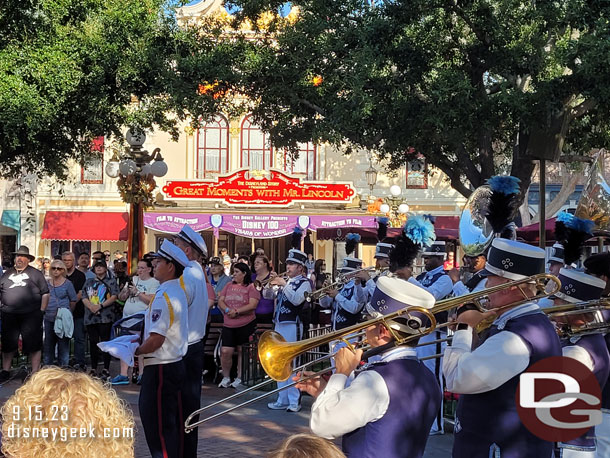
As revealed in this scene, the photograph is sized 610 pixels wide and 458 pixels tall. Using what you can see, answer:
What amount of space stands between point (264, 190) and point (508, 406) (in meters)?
27.5

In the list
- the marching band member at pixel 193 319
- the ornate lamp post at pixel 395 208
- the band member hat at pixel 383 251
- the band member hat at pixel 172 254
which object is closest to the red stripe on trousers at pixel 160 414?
the marching band member at pixel 193 319

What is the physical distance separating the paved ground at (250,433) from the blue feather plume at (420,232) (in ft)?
6.45

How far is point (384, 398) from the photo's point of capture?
3725mm

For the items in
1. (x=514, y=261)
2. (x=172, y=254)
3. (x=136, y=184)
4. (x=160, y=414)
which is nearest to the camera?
(x=514, y=261)

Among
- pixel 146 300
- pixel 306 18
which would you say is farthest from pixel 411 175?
pixel 146 300

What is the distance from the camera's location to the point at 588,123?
15.4 meters

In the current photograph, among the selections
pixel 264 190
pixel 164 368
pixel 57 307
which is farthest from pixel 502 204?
pixel 264 190

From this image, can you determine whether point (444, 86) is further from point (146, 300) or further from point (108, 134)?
point (108, 134)

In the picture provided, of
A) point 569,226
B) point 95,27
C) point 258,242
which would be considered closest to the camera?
point 569,226

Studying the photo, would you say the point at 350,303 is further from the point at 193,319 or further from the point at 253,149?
the point at 253,149

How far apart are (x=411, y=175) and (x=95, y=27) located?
22612mm

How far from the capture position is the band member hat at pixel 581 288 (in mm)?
5316

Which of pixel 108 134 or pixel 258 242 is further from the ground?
pixel 108 134

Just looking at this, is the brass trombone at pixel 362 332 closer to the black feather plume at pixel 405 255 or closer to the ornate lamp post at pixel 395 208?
the black feather plume at pixel 405 255
